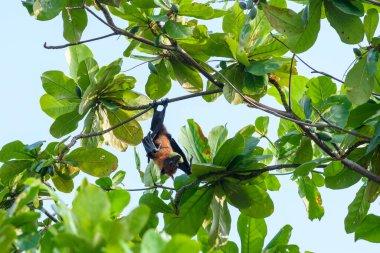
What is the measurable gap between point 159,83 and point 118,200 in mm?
3109

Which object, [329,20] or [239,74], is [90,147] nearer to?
[239,74]

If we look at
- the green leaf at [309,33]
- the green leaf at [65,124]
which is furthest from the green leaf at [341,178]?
the green leaf at [65,124]

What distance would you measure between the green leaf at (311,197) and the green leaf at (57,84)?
2111 millimetres

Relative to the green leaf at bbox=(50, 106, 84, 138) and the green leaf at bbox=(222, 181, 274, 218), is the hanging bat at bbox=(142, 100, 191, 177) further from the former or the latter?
the green leaf at bbox=(222, 181, 274, 218)

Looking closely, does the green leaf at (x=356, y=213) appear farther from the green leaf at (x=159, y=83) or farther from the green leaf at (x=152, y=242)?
the green leaf at (x=152, y=242)

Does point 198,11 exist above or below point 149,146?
above

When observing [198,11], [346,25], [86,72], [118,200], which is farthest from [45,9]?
[118,200]

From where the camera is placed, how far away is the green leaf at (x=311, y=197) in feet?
19.4

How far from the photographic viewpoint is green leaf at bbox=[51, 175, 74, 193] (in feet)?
19.3

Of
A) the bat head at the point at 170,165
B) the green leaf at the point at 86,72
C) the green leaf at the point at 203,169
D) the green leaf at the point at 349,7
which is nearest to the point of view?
the green leaf at the point at 349,7

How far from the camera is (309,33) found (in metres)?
4.64

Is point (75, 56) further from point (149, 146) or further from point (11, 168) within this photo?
point (149, 146)

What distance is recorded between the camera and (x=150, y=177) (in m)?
5.78

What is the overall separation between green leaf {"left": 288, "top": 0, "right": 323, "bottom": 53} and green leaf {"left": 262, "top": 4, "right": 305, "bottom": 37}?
0.25 ft
